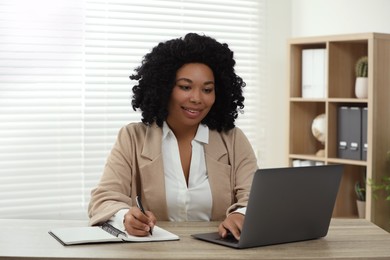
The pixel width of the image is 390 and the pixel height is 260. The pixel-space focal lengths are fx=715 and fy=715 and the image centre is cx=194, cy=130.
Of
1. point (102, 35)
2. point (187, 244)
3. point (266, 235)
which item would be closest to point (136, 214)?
point (187, 244)

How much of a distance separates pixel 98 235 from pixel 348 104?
Answer: 2593 mm

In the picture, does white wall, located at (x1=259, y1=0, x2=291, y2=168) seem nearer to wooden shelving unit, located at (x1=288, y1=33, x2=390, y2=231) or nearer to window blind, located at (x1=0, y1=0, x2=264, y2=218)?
wooden shelving unit, located at (x1=288, y1=33, x2=390, y2=231)

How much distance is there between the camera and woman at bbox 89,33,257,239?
9.20 ft

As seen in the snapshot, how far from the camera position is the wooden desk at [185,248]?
6.75 ft

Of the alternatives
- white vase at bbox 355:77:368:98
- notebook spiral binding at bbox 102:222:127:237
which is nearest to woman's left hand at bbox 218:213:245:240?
notebook spiral binding at bbox 102:222:127:237

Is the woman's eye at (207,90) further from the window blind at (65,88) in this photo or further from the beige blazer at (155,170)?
the window blind at (65,88)

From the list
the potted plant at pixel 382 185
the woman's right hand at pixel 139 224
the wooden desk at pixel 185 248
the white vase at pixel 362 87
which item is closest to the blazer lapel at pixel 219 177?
the wooden desk at pixel 185 248

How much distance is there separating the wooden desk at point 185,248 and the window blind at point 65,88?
6.48 ft

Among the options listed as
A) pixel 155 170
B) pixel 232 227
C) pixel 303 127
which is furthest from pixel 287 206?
pixel 303 127

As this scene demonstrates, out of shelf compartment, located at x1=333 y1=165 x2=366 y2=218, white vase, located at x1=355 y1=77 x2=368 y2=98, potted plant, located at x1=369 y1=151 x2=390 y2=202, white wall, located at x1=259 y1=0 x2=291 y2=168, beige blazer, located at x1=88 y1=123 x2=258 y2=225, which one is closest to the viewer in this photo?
beige blazer, located at x1=88 y1=123 x2=258 y2=225

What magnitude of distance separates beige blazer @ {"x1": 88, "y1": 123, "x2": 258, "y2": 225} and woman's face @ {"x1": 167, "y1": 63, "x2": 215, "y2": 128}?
0.37 ft

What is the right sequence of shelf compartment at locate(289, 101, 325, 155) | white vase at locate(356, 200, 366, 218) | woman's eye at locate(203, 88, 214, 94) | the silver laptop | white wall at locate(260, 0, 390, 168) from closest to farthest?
the silver laptop
woman's eye at locate(203, 88, 214, 94)
white vase at locate(356, 200, 366, 218)
shelf compartment at locate(289, 101, 325, 155)
white wall at locate(260, 0, 390, 168)

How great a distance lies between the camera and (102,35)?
15.0 feet

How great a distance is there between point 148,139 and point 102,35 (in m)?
1.88
